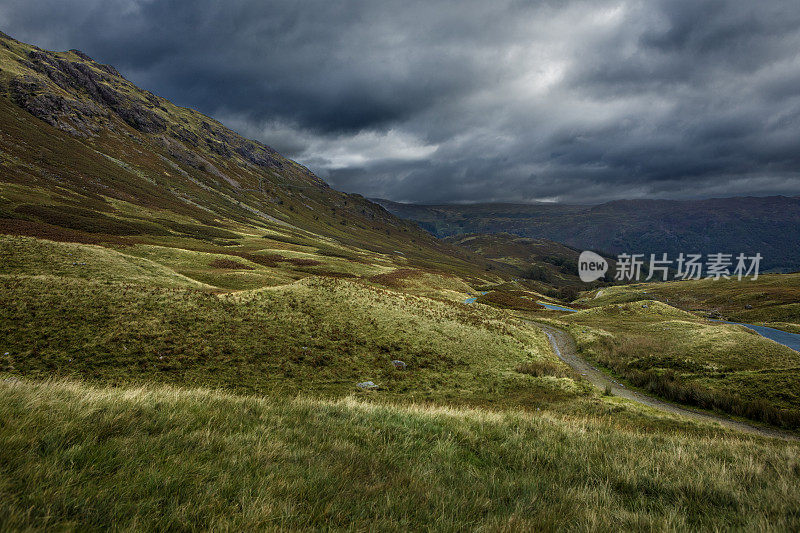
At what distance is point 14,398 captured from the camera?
15.7 feet

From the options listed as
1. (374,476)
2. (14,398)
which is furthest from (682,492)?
(14,398)

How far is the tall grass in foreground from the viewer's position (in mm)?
3281

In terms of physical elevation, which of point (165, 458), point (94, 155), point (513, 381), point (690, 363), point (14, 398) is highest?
point (94, 155)

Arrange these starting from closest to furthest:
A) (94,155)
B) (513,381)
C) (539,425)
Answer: (539,425) < (513,381) < (94,155)

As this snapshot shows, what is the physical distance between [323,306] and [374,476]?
25956 millimetres

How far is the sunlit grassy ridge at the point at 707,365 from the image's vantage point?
729 inches

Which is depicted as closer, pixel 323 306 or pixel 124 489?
pixel 124 489

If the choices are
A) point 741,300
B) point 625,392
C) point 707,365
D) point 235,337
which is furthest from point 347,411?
point 741,300

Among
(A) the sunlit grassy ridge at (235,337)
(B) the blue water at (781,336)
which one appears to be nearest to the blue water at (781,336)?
(B) the blue water at (781,336)

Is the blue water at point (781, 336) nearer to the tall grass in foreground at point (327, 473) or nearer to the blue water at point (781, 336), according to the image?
the blue water at point (781, 336)

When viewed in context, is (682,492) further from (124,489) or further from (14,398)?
(14,398)

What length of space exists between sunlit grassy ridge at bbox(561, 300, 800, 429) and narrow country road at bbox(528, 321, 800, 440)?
3.63ft

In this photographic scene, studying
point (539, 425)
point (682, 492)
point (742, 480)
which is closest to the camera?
point (682, 492)

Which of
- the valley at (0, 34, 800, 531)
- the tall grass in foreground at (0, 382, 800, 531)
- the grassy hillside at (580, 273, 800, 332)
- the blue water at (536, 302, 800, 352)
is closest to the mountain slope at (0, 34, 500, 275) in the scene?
the valley at (0, 34, 800, 531)
